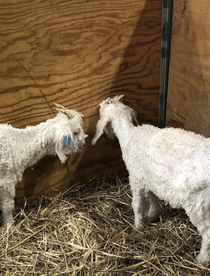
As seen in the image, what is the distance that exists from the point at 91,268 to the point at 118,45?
1.41 metres

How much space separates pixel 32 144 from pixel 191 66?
3.69ft

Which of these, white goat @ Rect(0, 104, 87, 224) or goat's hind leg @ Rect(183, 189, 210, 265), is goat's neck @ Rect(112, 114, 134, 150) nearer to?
white goat @ Rect(0, 104, 87, 224)

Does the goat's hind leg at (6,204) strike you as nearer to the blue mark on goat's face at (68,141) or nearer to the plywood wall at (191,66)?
the blue mark on goat's face at (68,141)

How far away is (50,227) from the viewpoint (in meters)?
2.15

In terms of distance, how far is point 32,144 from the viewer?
2.05m

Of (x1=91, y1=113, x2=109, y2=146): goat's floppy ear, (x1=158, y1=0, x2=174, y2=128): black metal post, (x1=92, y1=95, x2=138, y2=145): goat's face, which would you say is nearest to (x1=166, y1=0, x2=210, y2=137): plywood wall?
(x1=158, y1=0, x2=174, y2=128): black metal post

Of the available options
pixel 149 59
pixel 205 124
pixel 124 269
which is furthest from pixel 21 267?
pixel 149 59

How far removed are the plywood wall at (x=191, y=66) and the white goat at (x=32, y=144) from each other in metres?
0.72

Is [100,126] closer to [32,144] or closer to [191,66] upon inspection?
[32,144]

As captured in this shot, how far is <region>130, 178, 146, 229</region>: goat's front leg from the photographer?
1979 mm

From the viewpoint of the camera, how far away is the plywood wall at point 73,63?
192 cm

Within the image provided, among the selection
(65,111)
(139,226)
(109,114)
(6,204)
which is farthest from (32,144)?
(139,226)

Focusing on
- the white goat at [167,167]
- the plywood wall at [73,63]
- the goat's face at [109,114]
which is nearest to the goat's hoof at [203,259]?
the white goat at [167,167]

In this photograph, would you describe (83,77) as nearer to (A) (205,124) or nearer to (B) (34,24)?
(B) (34,24)
